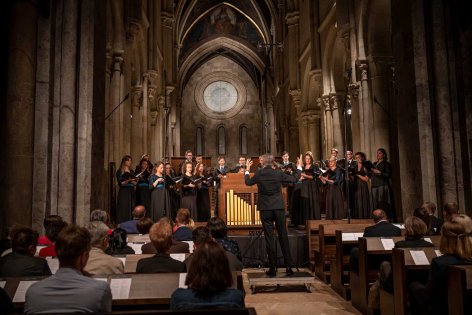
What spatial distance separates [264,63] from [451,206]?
28.7m

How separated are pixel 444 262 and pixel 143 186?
769 centimetres

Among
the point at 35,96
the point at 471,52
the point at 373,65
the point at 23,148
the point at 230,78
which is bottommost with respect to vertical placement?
the point at 23,148

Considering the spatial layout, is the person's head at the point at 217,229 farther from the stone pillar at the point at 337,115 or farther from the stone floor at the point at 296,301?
the stone pillar at the point at 337,115

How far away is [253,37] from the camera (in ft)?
112

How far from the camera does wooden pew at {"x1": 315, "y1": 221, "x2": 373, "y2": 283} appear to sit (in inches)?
291

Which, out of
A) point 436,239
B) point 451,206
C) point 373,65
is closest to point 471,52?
point 451,206

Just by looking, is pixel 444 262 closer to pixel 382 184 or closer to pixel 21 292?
pixel 21 292

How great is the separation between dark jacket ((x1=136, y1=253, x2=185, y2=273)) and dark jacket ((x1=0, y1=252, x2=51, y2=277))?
0.73 metres

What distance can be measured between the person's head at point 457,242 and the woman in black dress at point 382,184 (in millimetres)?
5918

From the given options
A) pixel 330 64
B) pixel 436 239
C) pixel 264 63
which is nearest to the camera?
pixel 436 239

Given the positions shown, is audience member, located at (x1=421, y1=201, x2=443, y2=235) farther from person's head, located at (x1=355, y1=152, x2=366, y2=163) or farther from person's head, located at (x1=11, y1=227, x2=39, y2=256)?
person's head, located at (x1=11, y1=227, x2=39, y2=256)

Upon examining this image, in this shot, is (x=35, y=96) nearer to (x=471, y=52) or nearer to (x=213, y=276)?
(x=213, y=276)

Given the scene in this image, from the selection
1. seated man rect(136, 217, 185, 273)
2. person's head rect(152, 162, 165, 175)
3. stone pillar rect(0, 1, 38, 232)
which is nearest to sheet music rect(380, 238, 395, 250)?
A: seated man rect(136, 217, 185, 273)

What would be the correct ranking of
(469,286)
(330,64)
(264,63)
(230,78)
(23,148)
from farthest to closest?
(230,78), (264,63), (330,64), (23,148), (469,286)
